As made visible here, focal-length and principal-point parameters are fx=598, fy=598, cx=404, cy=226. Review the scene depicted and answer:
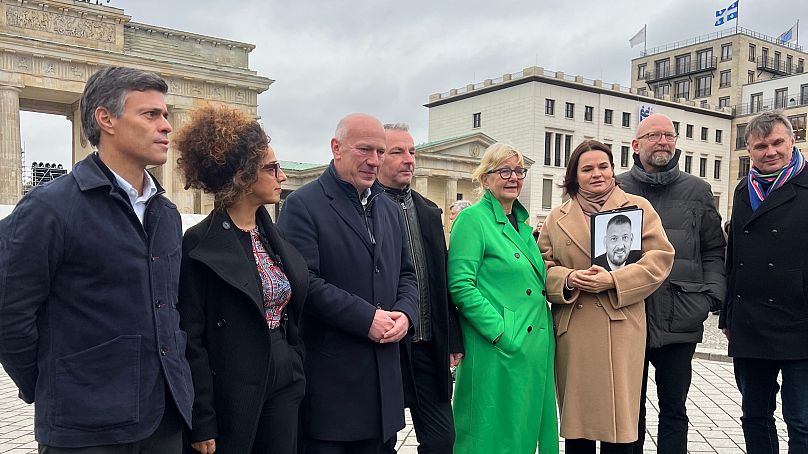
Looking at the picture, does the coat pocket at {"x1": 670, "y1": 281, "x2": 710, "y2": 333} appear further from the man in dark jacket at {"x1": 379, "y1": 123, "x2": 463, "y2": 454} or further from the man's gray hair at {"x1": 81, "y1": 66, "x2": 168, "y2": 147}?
the man's gray hair at {"x1": 81, "y1": 66, "x2": 168, "y2": 147}

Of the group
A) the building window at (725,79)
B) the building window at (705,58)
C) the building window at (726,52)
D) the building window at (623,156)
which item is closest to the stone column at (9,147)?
the building window at (623,156)

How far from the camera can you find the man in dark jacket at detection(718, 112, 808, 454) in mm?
3912

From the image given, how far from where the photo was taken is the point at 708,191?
14.3ft

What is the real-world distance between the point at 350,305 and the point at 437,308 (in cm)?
89

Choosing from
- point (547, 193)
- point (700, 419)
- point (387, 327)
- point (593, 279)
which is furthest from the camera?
point (547, 193)

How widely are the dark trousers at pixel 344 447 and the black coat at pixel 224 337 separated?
0.58m

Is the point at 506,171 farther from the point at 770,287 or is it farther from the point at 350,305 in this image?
the point at 770,287

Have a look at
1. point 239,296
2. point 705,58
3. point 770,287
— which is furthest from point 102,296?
point 705,58

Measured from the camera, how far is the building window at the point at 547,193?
52.6 meters

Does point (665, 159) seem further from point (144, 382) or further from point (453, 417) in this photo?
point (144, 382)

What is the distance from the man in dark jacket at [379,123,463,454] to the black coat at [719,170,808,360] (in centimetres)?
197

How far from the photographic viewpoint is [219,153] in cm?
296

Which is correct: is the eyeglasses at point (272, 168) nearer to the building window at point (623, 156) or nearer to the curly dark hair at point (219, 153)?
the curly dark hair at point (219, 153)

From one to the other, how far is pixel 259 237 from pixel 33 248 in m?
1.11
